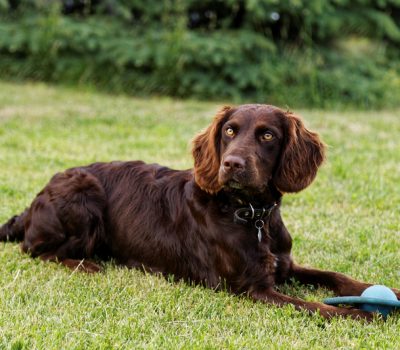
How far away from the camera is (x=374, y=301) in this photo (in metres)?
3.60

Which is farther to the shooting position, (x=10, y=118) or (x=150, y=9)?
(x=150, y=9)

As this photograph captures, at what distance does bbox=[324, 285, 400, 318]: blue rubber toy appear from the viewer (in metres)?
3.60

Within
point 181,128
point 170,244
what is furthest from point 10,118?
point 170,244

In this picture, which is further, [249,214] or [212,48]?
[212,48]

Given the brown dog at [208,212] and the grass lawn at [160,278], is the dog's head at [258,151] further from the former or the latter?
the grass lawn at [160,278]

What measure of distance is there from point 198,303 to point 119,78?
8.60 meters

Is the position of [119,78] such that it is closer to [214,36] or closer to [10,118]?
[214,36]

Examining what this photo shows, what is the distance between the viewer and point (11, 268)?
445cm

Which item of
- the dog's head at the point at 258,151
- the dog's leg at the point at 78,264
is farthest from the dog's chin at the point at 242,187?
the dog's leg at the point at 78,264

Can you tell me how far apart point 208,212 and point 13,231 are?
5.28 feet

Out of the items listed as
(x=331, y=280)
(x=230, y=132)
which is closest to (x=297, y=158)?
(x=230, y=132)

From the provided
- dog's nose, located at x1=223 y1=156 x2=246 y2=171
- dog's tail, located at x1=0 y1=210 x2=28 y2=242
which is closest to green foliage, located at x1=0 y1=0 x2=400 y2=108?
dog's tail, located at x1=0 y1=210 x2=28 y2=242

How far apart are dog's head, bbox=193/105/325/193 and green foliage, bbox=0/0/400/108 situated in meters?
7.20

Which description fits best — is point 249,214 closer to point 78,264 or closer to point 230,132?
point 230,132
